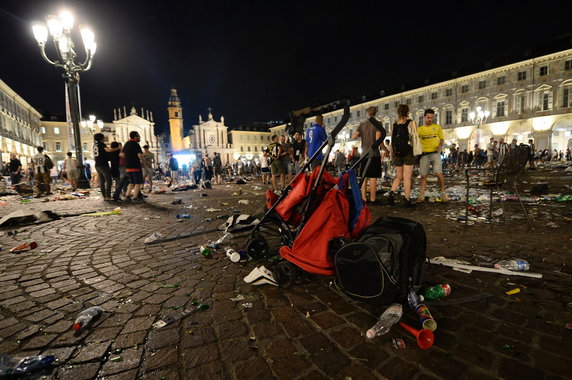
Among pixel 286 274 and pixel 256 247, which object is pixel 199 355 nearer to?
pixel 286 274

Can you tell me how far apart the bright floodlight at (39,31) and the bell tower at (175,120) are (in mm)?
59999

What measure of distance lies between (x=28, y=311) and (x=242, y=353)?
190 cm

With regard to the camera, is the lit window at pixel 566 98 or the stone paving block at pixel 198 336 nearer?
the stone paving block at pixel 198 336

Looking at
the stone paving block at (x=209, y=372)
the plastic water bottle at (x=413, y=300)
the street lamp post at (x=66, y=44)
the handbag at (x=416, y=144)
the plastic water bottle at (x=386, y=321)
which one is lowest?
the stone paving block at (x=209, y=372)

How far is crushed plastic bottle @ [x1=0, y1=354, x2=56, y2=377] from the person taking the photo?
143cm

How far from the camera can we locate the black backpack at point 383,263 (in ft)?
5.93

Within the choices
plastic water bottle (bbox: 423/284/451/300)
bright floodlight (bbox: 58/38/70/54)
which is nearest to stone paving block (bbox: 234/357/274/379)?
plastic water bottle (bbox: 423/284/451/300)

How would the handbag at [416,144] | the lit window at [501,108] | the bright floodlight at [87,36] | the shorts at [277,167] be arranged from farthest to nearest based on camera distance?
the lit window at [501,108] → the bright floodlight at [87,36] → the shorts at [277,167] → the handbag at [416,144]

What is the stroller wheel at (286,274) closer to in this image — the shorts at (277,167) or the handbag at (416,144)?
the handbag at (416,144)

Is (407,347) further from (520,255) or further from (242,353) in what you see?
(520,255)

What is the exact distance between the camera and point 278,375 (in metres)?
1.42

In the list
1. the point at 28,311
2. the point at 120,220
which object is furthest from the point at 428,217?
the point at 120,220

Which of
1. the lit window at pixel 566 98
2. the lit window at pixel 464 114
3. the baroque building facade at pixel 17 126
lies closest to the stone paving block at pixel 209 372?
the baroque building facade at pixel 17 126

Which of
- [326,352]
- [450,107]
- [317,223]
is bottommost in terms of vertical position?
[326,352]
